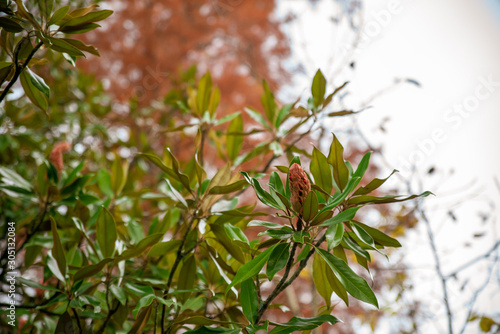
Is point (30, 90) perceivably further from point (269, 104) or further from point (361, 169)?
point (361, 169)

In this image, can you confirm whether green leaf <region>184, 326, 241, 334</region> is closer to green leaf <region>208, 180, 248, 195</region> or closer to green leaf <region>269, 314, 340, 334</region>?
green leaf <region>269, 314, 340, 334</region>

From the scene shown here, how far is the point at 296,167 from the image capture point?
608 mm

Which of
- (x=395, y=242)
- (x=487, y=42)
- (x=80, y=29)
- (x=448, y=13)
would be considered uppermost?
(x=448, y=13)

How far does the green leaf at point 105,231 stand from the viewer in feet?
2.66

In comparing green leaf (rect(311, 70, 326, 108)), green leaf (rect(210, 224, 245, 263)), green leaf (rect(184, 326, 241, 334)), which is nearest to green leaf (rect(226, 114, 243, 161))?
green leaf (rect(311, 70, 326, 108))

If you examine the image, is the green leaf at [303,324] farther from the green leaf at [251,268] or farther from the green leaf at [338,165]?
the green leaf at [338,165]

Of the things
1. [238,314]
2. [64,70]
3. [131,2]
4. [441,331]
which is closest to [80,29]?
[238,314]

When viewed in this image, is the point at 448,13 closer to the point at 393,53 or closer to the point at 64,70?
the point at 393,53

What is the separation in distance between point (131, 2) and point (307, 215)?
16.7 feet

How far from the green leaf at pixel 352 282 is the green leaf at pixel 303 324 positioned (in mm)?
80

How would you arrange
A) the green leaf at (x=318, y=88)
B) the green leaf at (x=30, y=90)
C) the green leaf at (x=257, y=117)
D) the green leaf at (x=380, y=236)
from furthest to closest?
the green leaf at (x=257, y=117) < the green leaf at (x=318, y=88) < the green leaf at (x=30, y=90) < the green leaf at (x=380, y=236)

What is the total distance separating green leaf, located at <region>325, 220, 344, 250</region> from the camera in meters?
0.56

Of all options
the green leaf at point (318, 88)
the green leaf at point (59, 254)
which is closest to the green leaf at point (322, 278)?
the green leaf at point (318, 88)

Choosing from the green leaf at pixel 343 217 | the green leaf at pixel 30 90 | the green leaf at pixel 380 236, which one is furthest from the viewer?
the green leaf at pixel 30 90
